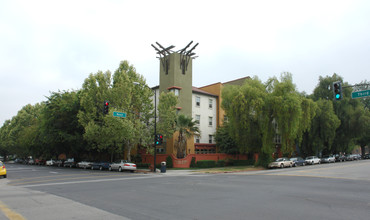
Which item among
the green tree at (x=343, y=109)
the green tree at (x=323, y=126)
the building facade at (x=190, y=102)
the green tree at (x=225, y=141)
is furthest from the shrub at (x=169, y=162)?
the green tree at (x=343, y=109)

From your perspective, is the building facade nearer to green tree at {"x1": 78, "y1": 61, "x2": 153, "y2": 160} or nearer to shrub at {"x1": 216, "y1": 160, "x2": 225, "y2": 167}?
shrub at {"x1": 216, "y1": 160, "x2": 225, "y2": 167}

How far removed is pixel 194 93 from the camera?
145 feet

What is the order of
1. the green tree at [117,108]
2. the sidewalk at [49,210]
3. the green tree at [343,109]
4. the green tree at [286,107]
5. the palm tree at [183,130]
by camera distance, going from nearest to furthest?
the sidewalk at [49,210] → the green tree at [117,108] → the green tree at [286,107] → the palm tree at [183,130] → the green tree at [343,109]

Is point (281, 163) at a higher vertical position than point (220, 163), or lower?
higher

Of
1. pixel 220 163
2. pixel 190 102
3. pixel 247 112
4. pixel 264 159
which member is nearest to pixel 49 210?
pixel 247 112

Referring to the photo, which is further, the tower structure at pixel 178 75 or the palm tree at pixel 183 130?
the tower structure at pixel 178 75

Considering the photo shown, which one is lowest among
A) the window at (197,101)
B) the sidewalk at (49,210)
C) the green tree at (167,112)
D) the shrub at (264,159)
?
the sidewalk at (49,210)

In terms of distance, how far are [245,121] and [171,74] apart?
43.3ft

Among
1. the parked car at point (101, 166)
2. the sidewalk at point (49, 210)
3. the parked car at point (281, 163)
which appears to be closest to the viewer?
the sidewalk at point (49, 210)

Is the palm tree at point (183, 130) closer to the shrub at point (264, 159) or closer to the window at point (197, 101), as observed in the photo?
the shrub at point (264, 159)

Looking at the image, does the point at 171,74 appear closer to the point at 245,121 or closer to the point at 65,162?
the point at 245,121

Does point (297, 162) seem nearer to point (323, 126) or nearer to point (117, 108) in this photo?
point (323, 126)

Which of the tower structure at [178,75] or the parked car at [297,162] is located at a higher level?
the tower structure at [178,75]

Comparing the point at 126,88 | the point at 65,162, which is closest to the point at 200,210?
the point at 126,88
